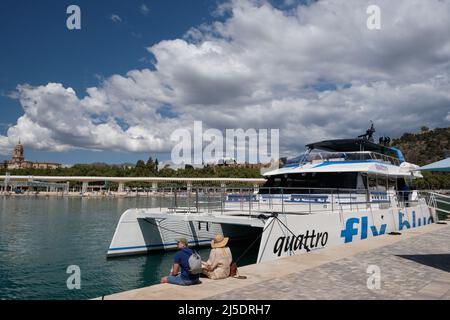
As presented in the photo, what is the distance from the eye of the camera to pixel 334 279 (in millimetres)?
7828

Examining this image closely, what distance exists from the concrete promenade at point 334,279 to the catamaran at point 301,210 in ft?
3.97

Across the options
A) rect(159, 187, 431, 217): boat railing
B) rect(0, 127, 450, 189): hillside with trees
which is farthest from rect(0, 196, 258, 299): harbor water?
rect(0, 127, 450, 189): hillside with trees

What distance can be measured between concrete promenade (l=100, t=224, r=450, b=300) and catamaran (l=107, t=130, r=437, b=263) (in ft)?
3.97

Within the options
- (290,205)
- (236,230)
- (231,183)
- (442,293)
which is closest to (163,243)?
(236,230)

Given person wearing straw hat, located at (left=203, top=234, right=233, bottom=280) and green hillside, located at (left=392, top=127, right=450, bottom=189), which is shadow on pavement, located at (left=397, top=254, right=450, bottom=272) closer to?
person wearing straw hat, located at (left=203, top=234, right=233, bottom=280)

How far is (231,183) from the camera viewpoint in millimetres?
122500

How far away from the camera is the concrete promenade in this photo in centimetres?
659

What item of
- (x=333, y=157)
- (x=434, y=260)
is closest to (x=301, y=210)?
(x=333, y=157)

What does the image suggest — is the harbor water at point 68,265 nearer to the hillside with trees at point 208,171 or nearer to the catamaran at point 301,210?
the catamaran at point 301,210

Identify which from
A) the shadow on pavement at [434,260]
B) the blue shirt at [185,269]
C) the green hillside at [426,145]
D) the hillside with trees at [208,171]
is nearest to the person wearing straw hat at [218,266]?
the blue shirt at [185,269]

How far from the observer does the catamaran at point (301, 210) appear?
39.6 feet

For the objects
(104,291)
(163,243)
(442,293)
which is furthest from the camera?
(163,243)
